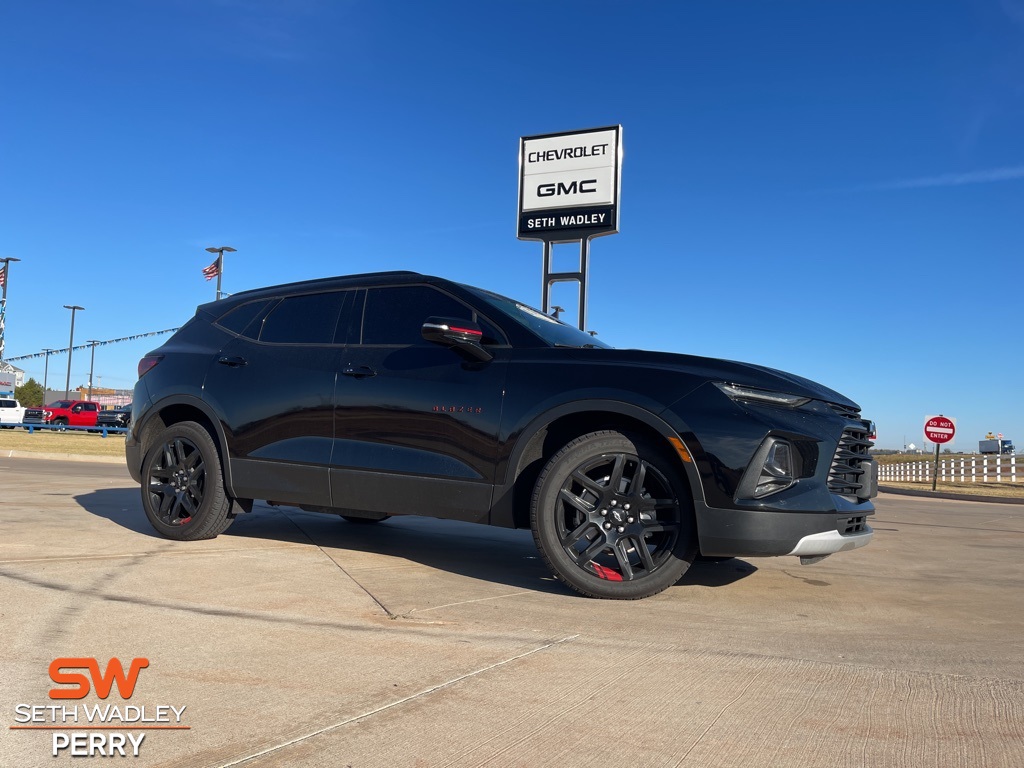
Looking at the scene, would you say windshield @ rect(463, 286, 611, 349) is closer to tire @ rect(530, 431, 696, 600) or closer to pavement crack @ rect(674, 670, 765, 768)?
tire @ rect(530, 431, 696, 600)

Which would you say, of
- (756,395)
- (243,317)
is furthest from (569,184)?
(756,395)

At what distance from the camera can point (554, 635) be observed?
3.24 m

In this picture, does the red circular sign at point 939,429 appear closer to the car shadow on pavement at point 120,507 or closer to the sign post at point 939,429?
the sign post at point 939,429

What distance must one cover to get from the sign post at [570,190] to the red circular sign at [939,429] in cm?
1126

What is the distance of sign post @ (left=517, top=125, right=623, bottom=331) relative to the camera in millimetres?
20312

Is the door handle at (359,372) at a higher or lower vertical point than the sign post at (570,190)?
lower

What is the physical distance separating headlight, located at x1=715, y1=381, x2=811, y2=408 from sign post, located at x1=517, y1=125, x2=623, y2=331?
1613 centimetres

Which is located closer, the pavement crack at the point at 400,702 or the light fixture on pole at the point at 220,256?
the pavement crack at the point at 400,702

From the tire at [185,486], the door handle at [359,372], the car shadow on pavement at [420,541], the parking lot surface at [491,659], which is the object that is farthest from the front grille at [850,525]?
the tire at [185,486]

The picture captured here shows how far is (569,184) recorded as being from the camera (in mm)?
20984

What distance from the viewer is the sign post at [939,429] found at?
22.5 m

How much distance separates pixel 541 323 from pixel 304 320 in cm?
165

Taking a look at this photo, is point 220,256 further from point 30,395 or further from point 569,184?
point 30,395

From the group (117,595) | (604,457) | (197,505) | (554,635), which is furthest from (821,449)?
(197,505)
